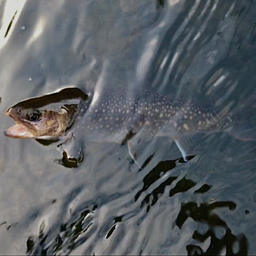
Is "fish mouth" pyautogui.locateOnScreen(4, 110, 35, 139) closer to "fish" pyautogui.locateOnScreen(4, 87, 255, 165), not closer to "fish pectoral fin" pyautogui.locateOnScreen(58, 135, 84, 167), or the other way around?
"fish" pyautogui.locateOnScreen(4, 87, 255, 165)

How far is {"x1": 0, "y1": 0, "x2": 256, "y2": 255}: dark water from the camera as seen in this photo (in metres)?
4.23

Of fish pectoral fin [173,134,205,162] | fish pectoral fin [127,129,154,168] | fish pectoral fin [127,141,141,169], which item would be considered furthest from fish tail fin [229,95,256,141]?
fish pectoral fin [127,141,141,169]

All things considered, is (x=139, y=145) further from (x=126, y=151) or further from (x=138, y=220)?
(x=138, y=220)

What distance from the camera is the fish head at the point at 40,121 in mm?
4980

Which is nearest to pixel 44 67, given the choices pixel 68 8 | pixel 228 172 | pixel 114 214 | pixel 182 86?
pixel 68 8

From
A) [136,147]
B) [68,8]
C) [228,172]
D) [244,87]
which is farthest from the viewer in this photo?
[68,8]

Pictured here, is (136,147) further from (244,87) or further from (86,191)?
(244,87)

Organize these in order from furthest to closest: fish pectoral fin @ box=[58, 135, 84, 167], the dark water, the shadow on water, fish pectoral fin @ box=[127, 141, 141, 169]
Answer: fish pectoral fin @ box=[58, 135, 84, 167] < fish pectoral fin @ box=[127, 141, 141, 169] < the dark water < the shadow on water

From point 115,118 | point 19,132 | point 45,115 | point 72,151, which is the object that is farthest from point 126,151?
point 19,132

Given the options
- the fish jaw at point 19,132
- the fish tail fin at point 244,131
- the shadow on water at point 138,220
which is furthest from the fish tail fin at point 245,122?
the fish jaw at point 19,132

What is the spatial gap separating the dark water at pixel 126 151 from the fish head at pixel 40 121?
0.15 meters

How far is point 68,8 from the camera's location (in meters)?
6.27

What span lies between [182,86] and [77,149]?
158cm

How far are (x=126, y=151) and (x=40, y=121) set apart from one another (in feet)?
3.68
